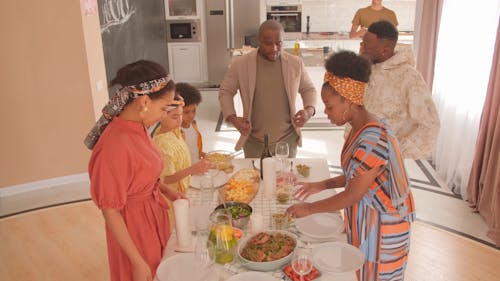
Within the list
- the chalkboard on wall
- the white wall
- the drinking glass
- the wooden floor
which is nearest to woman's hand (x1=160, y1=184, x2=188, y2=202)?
the drinking glass

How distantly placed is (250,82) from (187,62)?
589cm

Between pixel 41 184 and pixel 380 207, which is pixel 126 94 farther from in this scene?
pixel 41 184

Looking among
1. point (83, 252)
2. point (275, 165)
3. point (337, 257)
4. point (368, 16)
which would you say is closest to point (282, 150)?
point (275, 165)

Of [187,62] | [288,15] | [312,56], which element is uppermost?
[288,15]

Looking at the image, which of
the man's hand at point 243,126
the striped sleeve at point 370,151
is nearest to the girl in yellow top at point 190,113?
the man's hand at point 243,126

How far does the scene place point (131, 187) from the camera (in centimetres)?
188

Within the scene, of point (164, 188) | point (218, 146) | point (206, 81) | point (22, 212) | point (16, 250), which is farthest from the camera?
point (206, 81)

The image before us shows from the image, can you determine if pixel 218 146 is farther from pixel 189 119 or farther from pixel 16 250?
pixel 189 119

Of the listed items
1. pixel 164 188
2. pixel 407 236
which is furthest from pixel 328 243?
pixel 164 188

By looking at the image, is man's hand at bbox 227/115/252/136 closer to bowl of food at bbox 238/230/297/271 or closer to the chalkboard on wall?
bowl of food at bbox 238/230/297/271

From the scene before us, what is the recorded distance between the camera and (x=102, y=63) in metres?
4.89

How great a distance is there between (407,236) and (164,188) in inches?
45.3

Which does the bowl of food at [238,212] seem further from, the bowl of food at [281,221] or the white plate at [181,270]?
the white plate at [181,270]

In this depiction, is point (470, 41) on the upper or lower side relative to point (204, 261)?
upper
